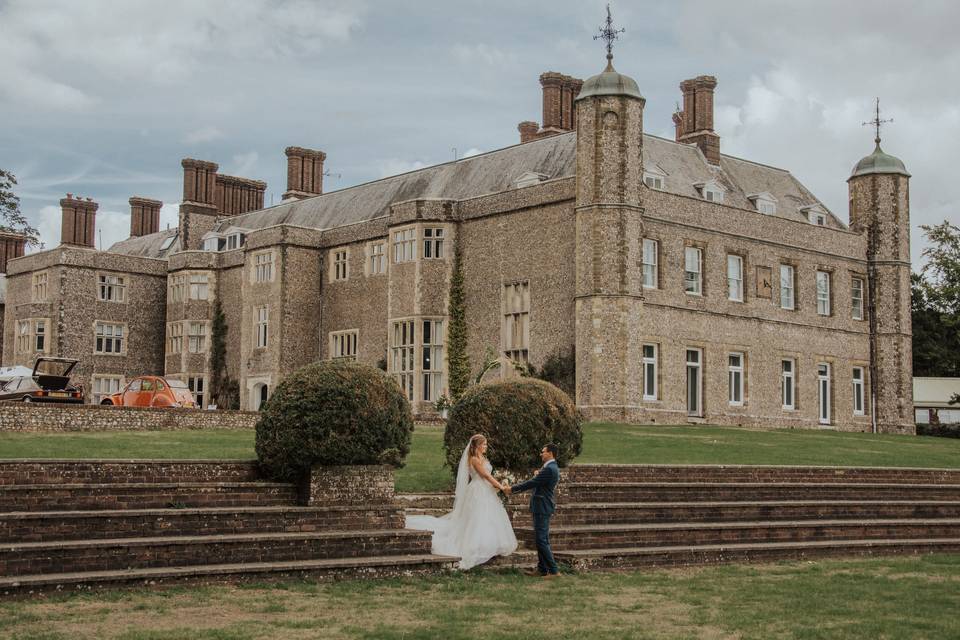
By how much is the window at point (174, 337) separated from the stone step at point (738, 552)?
122 ft

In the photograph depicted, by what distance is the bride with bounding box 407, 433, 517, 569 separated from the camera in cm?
1391

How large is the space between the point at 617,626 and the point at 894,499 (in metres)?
11.4

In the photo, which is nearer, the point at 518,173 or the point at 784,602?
the point at 784,602

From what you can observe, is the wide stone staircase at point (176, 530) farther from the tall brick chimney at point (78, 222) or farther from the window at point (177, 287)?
the tall brick chimney at point (78, 222)

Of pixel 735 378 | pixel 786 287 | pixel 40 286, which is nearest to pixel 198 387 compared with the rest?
pixel 40 286

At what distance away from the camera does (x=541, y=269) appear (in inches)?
1475

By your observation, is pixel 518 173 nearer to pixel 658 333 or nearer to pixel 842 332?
pixel 658 333

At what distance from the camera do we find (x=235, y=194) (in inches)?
2242

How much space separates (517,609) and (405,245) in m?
30.0

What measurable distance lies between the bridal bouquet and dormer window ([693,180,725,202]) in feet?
86.4

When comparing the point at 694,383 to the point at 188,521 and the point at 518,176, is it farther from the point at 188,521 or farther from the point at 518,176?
the point at 188,521

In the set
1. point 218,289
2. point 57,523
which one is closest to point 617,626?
point 57,523

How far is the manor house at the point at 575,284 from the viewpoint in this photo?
1406 inches

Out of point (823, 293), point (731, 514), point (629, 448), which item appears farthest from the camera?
point (823, 293)
